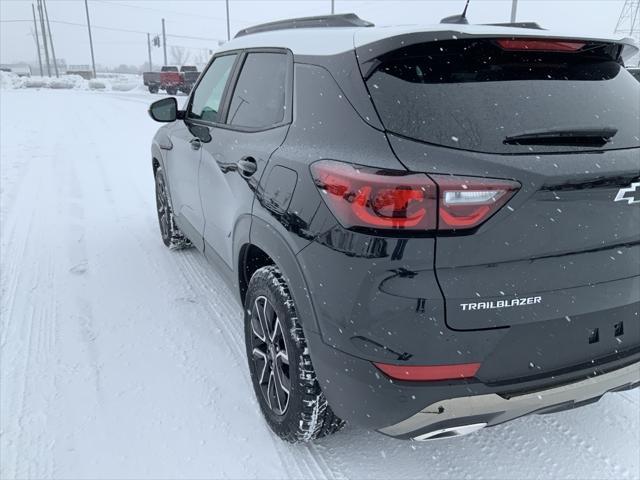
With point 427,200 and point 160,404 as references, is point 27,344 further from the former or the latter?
point 427,200

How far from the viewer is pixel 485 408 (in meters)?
1.81

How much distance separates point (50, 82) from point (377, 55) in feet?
178

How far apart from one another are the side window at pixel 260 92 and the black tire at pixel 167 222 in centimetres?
196

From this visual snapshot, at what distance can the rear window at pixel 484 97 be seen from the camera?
1.79m

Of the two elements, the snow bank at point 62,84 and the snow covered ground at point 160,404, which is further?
the snow bank at point 62,84

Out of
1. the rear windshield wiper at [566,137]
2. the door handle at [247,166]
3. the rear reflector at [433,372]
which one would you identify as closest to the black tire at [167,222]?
the door handle at [247,166]

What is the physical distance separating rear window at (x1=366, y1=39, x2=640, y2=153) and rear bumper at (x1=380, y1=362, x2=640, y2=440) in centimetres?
86

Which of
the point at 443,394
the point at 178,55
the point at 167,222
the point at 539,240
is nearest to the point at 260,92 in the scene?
the point at 539,240

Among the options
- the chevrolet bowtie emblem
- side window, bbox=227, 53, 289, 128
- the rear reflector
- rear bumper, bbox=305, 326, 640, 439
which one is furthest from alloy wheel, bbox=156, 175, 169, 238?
the chevrolet bowtie emblem

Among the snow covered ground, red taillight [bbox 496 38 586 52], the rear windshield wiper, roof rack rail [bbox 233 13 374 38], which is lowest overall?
the snow covered ground

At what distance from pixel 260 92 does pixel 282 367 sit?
1.40 metres

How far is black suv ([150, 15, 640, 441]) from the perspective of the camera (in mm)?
1708

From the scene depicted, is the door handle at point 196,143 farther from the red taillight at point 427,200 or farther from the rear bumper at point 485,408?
the rear bumper at point 485,408

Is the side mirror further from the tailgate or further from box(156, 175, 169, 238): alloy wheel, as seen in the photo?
the tailgate
